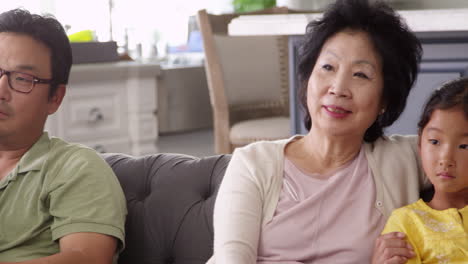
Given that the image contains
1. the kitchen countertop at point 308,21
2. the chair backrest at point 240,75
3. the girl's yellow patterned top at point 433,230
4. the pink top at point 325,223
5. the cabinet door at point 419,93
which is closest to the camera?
the girl's yellow patterned top at point 433,230

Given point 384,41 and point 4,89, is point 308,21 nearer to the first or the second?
point 384,41

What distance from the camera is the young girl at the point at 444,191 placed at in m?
1.30

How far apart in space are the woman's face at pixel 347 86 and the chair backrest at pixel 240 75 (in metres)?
2.29

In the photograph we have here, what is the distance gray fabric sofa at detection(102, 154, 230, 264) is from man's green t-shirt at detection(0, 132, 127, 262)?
160mm

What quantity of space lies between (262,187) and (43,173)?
1.52ft

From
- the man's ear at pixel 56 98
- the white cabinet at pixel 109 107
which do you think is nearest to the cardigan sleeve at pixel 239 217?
the man's ear at pixel 56 98

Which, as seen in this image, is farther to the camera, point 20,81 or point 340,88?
point 20,81

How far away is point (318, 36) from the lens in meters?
1.52

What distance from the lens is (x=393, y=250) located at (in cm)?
131

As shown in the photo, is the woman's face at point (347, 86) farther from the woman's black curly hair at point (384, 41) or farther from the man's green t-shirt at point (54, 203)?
the man's green t-shirt at point (54, 203)

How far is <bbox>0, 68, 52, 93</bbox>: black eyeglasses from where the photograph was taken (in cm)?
160

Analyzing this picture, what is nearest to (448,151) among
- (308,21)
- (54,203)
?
(54,203)

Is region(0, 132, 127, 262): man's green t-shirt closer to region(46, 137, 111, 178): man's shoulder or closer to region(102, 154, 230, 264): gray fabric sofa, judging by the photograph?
region(46, 137, 111, 178): man's shoulder

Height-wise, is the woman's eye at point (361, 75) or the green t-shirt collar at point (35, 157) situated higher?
the woman's eye at point (361, 75)
